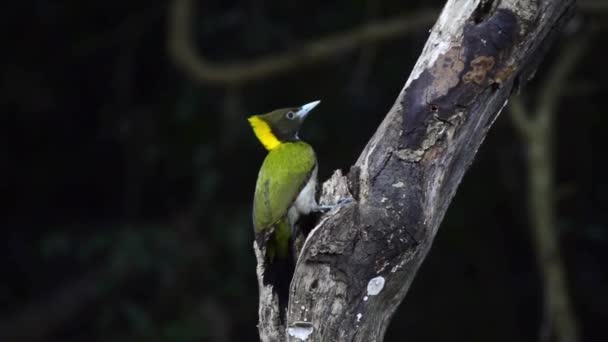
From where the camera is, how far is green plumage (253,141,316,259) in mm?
3629

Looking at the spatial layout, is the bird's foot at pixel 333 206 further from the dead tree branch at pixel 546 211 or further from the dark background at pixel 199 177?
the dark background at pixel 199 177

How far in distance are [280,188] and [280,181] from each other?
0.04 m

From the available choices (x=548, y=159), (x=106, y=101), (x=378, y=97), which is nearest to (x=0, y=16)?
(x=106, y=101)

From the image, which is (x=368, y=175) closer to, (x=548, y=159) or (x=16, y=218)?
(x=548, y=159)

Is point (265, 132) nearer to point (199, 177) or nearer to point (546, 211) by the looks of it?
point (546, 211)

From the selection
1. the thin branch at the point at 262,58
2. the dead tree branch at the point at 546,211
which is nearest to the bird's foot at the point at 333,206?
the dead tree branch at the point at 546,211

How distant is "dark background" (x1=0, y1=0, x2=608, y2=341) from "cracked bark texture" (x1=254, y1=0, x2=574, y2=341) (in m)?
3.26

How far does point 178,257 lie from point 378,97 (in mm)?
1576

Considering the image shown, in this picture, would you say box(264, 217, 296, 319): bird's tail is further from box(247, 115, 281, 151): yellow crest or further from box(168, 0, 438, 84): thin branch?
box(168, 0, 438, 84): thin branch

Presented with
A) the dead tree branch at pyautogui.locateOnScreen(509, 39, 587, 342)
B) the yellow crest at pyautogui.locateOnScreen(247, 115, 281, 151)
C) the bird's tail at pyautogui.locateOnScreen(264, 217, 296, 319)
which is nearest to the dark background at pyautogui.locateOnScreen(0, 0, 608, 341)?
the dead tree branch at pyautogui.locateOnScreen(509, 39, 587, 342)

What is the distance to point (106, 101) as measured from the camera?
753 centimetres

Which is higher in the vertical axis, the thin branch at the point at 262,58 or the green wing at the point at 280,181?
the thin branch at the point at 262,58

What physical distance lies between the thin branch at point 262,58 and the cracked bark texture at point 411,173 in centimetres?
302

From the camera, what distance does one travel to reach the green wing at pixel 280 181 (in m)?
3.71
